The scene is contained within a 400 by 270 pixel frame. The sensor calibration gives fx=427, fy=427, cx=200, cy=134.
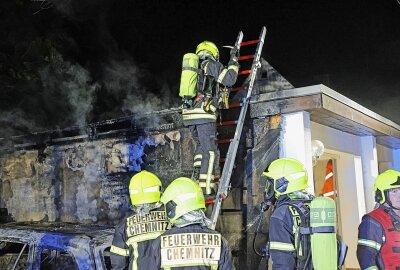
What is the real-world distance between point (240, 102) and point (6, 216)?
5.61 metres

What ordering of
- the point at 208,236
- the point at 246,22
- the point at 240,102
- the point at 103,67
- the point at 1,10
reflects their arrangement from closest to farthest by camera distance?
1. the point at 208,236
2. the point at 240,102
3. the point at 1,10
4. the point at 103,67
5. the point at 246,22

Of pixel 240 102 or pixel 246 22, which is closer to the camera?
pixel 240 102

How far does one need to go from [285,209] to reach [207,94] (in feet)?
8.57

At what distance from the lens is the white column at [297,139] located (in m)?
5.75

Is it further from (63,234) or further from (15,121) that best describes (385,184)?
(15,121)

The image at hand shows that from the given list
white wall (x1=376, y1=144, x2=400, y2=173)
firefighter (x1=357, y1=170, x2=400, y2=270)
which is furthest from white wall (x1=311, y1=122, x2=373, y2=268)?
Result: firefighter (x1=357, y1=170, x2=400, y2=270)

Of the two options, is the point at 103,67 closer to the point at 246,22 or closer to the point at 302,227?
the point at 246,22

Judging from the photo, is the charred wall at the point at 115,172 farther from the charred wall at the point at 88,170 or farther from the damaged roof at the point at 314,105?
the damaged roof at the point at 314,105

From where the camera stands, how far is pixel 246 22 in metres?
16.2

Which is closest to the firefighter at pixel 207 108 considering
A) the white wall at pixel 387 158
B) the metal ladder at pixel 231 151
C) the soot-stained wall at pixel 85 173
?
the metal ladder at pixel 231 151

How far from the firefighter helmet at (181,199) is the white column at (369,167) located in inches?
248

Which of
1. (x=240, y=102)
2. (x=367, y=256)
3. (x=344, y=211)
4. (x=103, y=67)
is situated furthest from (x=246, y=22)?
(x=367, y=256)

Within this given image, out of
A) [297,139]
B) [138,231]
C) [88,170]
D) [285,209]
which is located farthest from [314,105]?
[88,170]

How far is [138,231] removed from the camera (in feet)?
12.2
